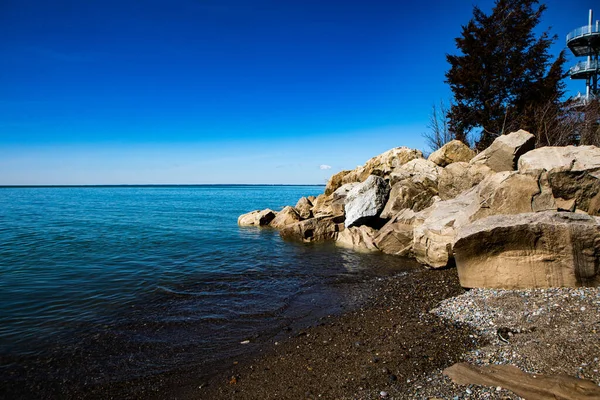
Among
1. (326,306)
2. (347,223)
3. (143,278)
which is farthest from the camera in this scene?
(347,223)

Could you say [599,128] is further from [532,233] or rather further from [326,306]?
[326,306]

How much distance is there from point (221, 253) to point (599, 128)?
964 inches

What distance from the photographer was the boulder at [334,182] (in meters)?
29.3

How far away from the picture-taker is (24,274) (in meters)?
12.3

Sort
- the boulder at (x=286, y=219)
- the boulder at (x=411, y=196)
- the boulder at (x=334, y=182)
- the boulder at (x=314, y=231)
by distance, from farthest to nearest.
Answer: the boulder at (x=334, y=182) < the boulder at (x=286, y=219) < the boulder at (x=314, y=231) < the boulder at (x=411, y=196)

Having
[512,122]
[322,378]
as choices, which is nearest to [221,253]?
[322,378]

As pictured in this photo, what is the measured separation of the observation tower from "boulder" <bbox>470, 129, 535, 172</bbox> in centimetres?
3275

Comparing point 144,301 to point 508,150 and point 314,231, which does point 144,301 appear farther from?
point 508,150

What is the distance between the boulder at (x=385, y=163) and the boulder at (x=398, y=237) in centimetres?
918

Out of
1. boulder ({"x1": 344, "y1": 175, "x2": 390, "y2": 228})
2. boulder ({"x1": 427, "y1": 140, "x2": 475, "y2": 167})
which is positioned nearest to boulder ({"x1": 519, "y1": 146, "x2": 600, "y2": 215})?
boulder ({"x1": 344, "y1": 175, "x2": 390, "y2": 228})

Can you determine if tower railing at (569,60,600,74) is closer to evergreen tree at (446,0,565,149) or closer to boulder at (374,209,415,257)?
evergreen tree at (446,0,565,149)

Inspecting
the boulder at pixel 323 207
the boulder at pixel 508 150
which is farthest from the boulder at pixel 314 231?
the boulder at pixel 508 150

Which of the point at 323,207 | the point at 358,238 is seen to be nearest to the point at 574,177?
the point at 358,238

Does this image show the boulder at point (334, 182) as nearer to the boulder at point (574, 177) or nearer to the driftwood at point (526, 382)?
the boulder at point (574, 177)
